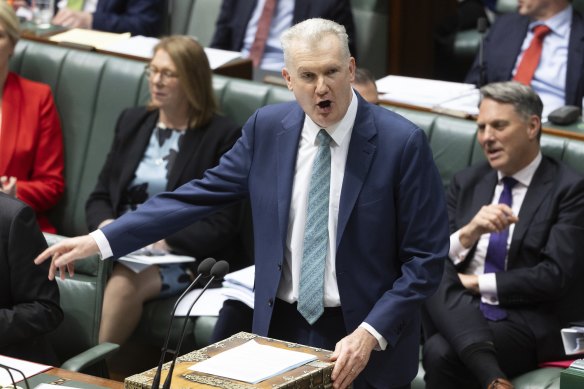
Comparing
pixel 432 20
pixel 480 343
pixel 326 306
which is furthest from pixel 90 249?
pixel 432 20

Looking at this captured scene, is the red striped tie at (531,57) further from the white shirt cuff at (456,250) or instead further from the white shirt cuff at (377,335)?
the white shirt cuff at (377,335)

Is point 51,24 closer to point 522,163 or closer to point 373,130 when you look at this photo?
point 522,163

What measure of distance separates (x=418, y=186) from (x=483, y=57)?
2.50m

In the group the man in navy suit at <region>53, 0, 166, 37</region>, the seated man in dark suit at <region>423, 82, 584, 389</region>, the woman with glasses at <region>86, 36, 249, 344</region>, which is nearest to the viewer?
the seated man in dark suit at <region>423, 82, 584, 389</region>

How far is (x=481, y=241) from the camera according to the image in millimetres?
3619

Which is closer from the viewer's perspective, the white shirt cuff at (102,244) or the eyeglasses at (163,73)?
the white shirt cuff at (102,244)

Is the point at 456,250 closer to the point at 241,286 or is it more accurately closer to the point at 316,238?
the point at 241,286

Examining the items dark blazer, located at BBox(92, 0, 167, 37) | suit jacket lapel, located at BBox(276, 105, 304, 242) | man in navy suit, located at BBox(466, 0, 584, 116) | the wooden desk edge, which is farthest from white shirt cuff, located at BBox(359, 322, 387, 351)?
dark blazer, located at BBox(92, 0, 167, 37)

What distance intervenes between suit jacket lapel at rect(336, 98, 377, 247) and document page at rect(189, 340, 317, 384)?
366mm

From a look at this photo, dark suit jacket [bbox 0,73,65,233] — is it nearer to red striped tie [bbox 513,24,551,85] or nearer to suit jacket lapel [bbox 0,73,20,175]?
suit jacket lapel [bbox 0,73,20,175]

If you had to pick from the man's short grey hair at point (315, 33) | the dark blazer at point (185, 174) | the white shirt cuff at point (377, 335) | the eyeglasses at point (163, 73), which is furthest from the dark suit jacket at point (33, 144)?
the white shirt cuff at point (377, 335)

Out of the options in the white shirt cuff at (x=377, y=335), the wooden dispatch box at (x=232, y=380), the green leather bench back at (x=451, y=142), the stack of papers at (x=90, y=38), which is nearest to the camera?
the wooden dispatch box at (x=232, y=380)

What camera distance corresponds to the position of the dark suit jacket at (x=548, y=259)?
345 cm

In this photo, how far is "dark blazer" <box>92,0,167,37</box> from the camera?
5488mm
